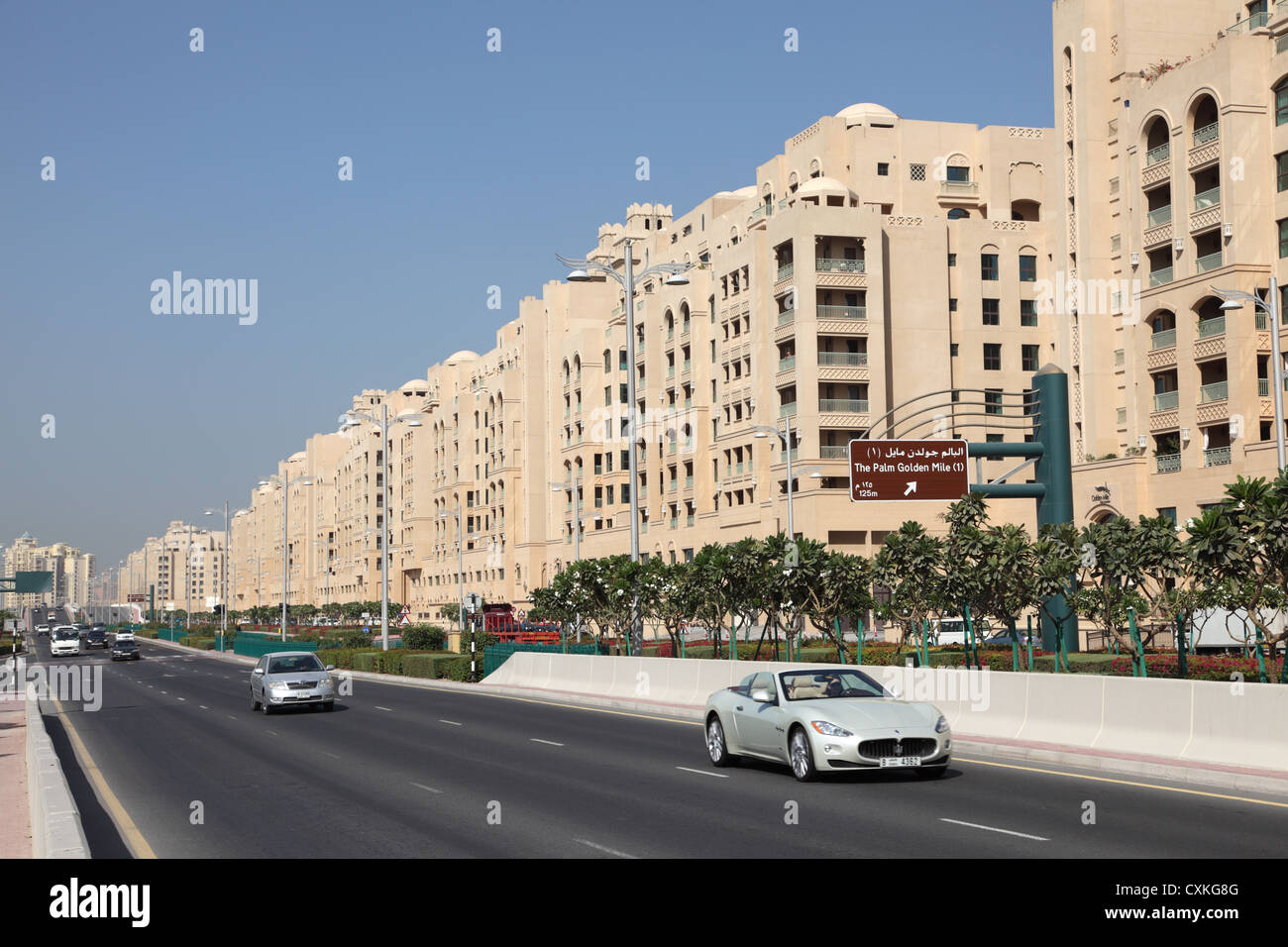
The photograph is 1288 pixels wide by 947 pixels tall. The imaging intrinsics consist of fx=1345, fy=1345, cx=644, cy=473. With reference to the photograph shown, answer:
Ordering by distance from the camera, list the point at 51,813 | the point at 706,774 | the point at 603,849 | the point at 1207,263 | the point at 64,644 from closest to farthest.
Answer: the point at 603,849 → the point at 51,813 → the point at 706,774 → the point at 1207,263 → the point at 64,644

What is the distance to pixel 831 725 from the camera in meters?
16.0

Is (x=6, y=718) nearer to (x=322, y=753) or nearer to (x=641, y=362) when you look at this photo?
(x=322, y=753)

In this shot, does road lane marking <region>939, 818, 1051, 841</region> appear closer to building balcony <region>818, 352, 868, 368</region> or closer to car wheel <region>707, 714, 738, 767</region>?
car wheel <region>707, 714, 738, 767</region>

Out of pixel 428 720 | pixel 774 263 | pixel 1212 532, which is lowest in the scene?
pixel 428 720

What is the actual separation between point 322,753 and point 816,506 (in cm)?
5130

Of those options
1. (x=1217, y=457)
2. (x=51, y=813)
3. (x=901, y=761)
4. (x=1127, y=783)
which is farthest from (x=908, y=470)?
(x=51, y=813)

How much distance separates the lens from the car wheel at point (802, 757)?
16.2 meters

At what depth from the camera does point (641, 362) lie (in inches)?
3698

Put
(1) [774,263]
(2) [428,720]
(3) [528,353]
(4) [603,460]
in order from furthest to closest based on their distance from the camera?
1. (3) [528,353]
2. (4) [603,460]
3. (1) [774,263]
4. (2) [428,720]

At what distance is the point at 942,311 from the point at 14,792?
6989 centimetres

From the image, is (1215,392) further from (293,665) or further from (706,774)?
(706,774)

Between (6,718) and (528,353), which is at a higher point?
(528,353)

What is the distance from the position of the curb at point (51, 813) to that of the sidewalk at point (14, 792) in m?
0.08
